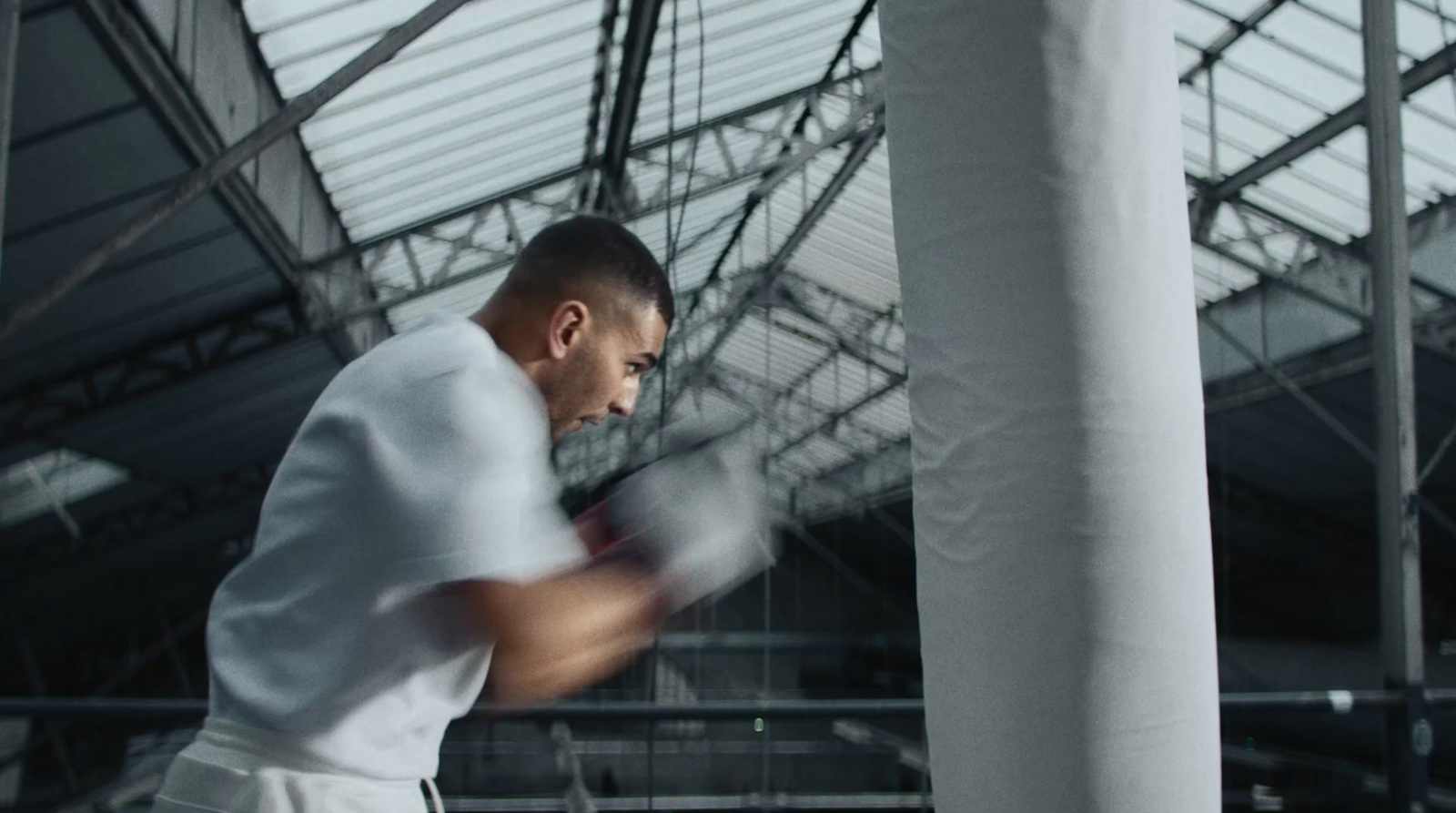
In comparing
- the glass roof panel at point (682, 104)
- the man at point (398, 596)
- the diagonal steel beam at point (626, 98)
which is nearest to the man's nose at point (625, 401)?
the man at point (398, 596)

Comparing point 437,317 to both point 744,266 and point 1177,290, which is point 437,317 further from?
point 744,266

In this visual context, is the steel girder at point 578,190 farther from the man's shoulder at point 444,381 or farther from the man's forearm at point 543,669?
the man's forearm at point 543,669

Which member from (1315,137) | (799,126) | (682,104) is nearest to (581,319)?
(682,104)

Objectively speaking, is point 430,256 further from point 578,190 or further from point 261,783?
point 261,783

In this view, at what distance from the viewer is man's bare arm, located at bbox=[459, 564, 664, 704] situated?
102cm

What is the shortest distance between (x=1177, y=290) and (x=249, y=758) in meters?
0.85

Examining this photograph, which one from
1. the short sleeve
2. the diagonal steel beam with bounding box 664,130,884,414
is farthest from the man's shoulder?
the diagonal steel beam with bounding box 664,130,884,414

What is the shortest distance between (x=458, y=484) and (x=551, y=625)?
13 cm

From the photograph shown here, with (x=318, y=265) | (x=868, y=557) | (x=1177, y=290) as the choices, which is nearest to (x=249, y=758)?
(x=1177, y=290)

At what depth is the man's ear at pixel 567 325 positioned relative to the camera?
4.09 ft

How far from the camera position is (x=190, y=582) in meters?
17.5

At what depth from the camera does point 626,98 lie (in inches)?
373

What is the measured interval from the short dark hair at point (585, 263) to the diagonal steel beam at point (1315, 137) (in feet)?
25.0

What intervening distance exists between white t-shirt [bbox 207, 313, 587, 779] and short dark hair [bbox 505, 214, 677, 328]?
14cm
